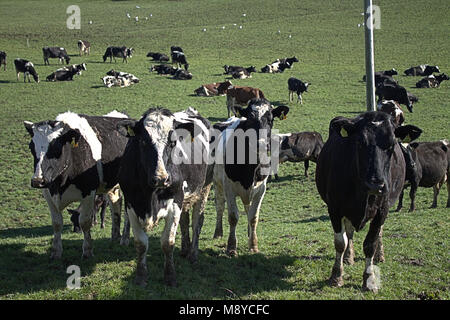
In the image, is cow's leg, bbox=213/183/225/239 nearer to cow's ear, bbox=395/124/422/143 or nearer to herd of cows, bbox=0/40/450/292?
herd of cows, bbox=0/40/450/292

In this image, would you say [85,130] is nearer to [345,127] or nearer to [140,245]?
[140,245]

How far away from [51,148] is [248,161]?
3666 mm

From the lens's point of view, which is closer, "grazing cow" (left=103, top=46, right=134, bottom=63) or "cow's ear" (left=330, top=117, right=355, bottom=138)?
"cow's ear" (left=330, top=117, right=355, bottom=138)

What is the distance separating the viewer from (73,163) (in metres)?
9.13

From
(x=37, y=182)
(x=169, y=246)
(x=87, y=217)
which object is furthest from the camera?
(x=87, y=217)

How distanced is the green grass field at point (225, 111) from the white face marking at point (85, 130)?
1.89 metres

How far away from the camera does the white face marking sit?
9469 mm

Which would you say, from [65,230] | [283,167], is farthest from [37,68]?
[65,230]

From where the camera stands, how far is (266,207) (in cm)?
1672

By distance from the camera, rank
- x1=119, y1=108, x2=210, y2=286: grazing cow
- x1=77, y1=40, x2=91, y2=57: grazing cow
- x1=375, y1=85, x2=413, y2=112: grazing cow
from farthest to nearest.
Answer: x1=77, y1=40, x2=91, y2=57: grazing cow
x1=375, y1=85, x2=413, y2=112: grazing cow
x1=119, y1=108, x2=210, y2=286: grazing cow

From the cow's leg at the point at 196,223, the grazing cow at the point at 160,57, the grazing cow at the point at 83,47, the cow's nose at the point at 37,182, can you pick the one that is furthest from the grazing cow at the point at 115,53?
the cow's nose at the point at 37,182

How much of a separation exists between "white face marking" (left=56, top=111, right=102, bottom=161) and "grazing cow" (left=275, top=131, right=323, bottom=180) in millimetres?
11001

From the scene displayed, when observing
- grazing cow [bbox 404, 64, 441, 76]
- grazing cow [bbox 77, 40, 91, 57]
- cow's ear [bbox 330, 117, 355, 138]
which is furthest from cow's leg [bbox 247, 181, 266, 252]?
grazing cow [bbox 77, 40, 91, 57]

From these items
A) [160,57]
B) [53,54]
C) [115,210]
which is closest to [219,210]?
[115,210]
